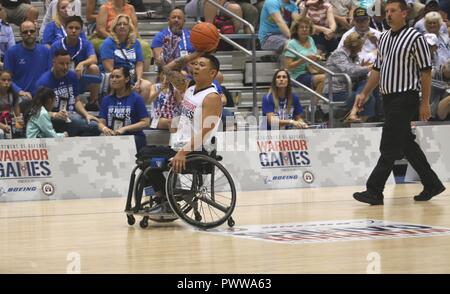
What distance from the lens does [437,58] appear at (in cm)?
1884

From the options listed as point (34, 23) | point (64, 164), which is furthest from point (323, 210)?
point (34, 23)

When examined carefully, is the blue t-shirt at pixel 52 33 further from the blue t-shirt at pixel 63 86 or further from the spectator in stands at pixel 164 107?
the spectator in stands at pixel 164 107

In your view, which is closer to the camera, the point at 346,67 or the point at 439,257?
the point at 439,257

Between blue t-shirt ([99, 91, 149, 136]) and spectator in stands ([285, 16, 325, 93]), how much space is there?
369 cm

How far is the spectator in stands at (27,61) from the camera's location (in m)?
16.1

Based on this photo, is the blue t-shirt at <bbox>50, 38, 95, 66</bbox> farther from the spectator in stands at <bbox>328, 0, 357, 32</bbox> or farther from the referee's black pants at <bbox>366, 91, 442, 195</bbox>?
the referee's black pants at <bbox>366, 91, 442, 195</bbox>

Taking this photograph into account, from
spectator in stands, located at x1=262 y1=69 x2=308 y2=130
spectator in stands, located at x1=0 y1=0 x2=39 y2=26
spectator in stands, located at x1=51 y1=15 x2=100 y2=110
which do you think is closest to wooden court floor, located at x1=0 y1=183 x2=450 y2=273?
spectator in stands, located at x1=262 y1=69 x2=308 y2=130

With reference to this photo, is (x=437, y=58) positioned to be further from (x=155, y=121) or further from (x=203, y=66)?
(x=203, y=66)

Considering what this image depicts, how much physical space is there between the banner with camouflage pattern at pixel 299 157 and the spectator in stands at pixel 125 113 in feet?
3.75

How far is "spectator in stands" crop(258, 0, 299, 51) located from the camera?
61.0 feet

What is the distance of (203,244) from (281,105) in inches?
291

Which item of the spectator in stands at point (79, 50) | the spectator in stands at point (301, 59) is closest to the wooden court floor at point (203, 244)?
the spectator in stands at point (79, 50)

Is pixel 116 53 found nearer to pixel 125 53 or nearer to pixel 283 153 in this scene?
pixel 125 53
